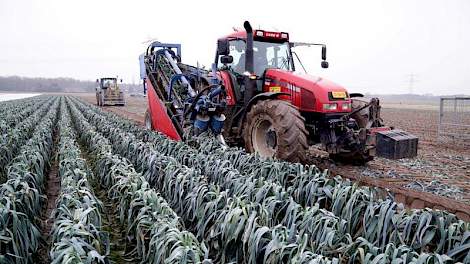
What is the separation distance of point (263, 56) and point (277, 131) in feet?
6.62

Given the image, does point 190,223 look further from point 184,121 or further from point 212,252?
point 184,121

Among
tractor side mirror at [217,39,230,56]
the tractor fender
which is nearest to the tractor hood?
the tractor fender

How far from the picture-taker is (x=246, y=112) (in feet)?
23.9

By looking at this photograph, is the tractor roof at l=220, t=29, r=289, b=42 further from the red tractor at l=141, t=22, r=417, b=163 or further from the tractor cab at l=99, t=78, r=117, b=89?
the tractor cab at l=99, t=78, r=117, b=89

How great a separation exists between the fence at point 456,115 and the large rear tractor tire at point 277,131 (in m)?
8.36

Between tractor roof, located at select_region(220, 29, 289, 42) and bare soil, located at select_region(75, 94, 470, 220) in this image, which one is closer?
bare soil, located at select_region(75, 94, 470, 220)

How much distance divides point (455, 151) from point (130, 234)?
967 centimetres

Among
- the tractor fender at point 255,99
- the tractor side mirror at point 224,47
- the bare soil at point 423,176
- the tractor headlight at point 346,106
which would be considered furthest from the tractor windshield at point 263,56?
the bare soil at point 423,176

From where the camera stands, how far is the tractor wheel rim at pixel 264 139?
21.7 ft

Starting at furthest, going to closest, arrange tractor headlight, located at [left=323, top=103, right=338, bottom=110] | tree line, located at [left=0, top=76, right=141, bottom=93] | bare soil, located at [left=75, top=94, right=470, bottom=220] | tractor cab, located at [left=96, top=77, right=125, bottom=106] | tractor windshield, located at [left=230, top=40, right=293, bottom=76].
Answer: tree line, located at [left=0, top=76, right=141, bottom=93] → tractor cab, located at [left=96, top=77, right=125, bottom=106] → tractor windshield, located at [left=230, top=40, right=293, bottom=76] → tractor headlight, located at [left=323, top=103, right=338, bottom=110] → bare soil, located at [left=75, top=94, right=470, bottom=220]

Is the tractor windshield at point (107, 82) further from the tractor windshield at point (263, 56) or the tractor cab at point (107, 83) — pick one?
the tractor windshield at point (263, 56)

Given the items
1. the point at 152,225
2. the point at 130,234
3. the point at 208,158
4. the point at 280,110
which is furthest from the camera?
the point at 280,110

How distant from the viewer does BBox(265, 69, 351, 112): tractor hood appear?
21.1ft

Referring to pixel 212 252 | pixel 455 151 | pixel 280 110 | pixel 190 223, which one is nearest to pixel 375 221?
pixel 212 252
